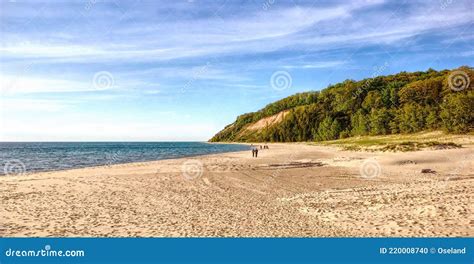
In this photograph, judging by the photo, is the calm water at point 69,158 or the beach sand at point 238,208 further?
the calm water at point 69,158

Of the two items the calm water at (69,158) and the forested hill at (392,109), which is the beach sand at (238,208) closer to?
the calm water at (69,158)

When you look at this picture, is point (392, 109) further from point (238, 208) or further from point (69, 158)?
point (238, 208)

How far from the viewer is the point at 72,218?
15719 mm

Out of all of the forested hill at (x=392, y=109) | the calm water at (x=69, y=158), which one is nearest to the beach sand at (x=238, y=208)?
the calm water at (x=69, y=158)

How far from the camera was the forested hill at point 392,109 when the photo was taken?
84000 millimetres

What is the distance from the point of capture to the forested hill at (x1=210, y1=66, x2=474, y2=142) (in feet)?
276

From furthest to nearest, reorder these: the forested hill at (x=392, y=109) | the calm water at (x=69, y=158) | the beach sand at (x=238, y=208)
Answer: the forested hill at (x=392, y=109) → the calm water at (x=69, y=158) → the beach sand at (x=238, y=208)

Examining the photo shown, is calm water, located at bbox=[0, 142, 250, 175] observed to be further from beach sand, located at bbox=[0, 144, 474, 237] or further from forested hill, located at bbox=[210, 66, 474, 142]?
forested hill, located at bbox=[210, 66, 474, 142]

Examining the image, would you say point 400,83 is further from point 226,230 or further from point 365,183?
point 226,230

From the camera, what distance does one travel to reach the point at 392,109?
364ft

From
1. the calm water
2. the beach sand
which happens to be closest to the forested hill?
the calm water

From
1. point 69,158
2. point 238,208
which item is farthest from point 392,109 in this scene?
point 238,208

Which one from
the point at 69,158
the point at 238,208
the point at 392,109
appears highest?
the point at 392,109

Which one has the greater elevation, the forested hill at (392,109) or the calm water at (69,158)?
the forested hill at (392,109)
